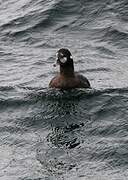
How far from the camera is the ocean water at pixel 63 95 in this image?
13469 mm

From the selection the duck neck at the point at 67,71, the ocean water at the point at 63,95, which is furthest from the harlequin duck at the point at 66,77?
the ocean water at the point at 63,95

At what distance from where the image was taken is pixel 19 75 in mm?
19859

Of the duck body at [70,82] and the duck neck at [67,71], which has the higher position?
the duck neck at [67,71]

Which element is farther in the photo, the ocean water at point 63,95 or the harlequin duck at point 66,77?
the harlequin duck at point 66,77

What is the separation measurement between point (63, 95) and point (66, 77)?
59 cm

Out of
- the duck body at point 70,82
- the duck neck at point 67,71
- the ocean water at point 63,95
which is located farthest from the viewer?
the duck neck at point 67,71

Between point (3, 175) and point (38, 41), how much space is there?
32.8ft

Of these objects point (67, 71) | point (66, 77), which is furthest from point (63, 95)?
point (67, 71)

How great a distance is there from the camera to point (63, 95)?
17844mm

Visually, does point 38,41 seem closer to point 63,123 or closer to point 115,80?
point 115,80

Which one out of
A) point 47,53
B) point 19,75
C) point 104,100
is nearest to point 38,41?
point 47,53

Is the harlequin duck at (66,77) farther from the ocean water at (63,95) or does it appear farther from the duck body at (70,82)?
the ocean water at (63,95)

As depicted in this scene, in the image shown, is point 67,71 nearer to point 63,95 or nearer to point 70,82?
point 70,82

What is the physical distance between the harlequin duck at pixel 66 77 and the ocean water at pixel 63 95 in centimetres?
20
